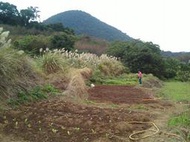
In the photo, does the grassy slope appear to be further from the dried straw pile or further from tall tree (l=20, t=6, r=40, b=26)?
tall tree (l=20, t=6, r=40, b=26)

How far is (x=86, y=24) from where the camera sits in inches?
3196

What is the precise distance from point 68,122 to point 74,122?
11cm

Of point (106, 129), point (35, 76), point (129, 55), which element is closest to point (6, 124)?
point (106, 129)

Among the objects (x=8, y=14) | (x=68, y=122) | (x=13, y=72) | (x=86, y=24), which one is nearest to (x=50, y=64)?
(x=13, y=72)

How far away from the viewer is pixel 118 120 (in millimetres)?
7613

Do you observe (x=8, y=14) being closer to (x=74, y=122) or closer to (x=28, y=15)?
(x=28, y=15)

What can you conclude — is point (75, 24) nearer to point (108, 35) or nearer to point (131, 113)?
point (108, 35)

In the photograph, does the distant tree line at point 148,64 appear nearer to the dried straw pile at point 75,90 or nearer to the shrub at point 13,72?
the dried straw pile at point 75,90

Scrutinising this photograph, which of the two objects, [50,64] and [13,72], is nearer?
[13,72]

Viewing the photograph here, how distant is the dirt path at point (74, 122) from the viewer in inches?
251

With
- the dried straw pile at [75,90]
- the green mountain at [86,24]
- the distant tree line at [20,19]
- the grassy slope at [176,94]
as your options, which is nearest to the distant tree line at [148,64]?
the grassy slope at [176,94]

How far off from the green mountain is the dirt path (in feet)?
226

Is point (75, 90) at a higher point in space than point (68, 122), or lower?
higher

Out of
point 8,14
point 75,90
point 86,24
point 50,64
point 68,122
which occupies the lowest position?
point 68,122
